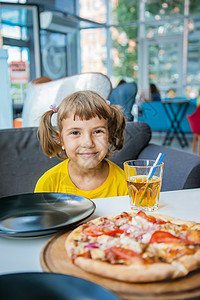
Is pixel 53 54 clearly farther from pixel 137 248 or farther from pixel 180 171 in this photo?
pixel 137 248

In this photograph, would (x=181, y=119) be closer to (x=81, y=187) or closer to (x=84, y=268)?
(x=81, y=187)

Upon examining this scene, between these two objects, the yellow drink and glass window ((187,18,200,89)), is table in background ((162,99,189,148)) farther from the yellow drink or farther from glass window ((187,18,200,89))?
the yellow drink

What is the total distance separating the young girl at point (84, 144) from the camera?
111 cm

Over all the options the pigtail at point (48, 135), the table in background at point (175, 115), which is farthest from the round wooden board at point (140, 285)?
the table in background at point (175, 115)

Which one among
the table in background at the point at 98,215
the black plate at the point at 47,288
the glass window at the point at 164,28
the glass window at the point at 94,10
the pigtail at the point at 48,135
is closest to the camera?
the black plate at the point at 47,288

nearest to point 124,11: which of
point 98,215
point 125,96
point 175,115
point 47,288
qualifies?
point 175,115

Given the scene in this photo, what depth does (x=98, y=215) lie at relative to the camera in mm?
737

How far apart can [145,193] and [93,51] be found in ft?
31.9

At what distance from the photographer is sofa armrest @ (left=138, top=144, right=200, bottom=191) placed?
1.33 metres

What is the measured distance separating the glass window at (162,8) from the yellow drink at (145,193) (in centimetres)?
903

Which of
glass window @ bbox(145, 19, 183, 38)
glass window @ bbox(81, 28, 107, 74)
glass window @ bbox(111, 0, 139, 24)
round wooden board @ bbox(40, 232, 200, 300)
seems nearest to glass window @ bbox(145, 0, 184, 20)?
glass window @ bbox(145, 19, 183, 38)

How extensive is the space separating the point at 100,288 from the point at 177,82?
9.17m

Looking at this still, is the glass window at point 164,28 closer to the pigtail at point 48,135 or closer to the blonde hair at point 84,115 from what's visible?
the blonde hair at point 84,115

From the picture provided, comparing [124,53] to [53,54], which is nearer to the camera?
[53,54]
